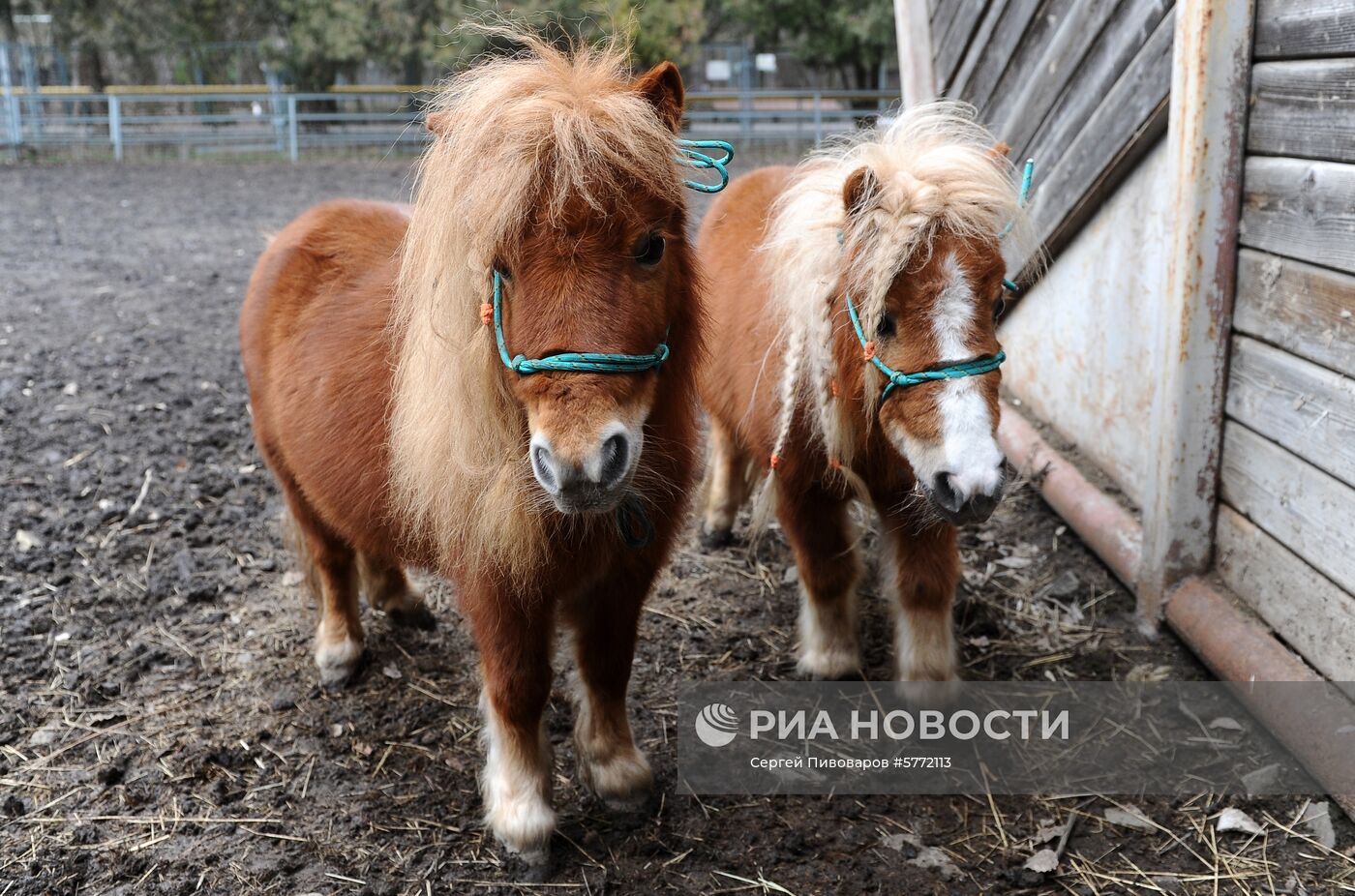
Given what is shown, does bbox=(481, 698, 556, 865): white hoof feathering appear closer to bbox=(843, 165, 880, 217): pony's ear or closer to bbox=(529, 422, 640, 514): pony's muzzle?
bbox=(529, 422, 640, 514): pony's muzzle

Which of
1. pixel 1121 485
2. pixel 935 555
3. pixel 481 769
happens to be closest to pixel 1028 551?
pixel 1121 485

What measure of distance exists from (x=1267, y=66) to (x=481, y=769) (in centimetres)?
306

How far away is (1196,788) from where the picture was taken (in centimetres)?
286

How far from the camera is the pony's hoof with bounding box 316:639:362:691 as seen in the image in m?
3.45

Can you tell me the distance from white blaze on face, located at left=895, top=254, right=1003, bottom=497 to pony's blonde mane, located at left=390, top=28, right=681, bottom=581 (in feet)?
2.46

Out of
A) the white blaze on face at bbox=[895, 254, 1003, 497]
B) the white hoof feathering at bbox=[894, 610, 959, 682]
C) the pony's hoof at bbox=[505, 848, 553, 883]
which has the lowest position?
the pony's hoof at bbox=[505, 848, 553, 883]

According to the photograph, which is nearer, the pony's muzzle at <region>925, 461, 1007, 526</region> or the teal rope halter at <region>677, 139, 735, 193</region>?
the teal rope halter at <region>677, 139, 735, 193</region>

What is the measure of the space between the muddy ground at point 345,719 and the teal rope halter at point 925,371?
1225mm

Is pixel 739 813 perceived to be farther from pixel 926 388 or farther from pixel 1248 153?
pixel 1248 153

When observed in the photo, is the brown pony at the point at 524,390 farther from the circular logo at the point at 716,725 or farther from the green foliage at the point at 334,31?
the green foliage at the point at 334,31

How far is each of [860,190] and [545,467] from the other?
1.25 meters

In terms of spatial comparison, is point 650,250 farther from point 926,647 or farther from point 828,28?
point 828,28

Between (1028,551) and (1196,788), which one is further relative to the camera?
(1028,551)

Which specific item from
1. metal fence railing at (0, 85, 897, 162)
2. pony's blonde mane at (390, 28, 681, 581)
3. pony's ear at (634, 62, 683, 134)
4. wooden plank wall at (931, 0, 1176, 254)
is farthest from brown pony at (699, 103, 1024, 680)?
metal fence railing at (0, 85, 897, 162)
